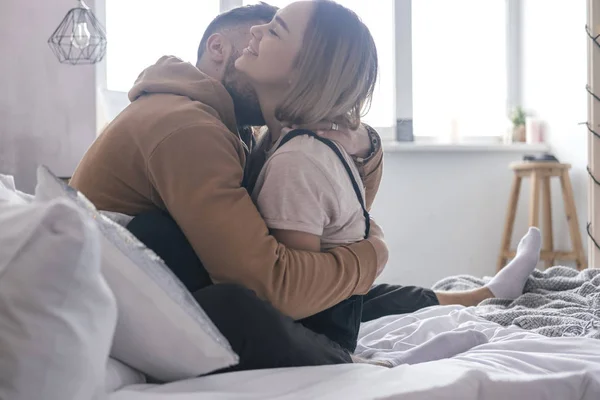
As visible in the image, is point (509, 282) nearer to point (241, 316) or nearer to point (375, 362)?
point (375, 362)

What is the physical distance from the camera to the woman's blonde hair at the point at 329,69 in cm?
123

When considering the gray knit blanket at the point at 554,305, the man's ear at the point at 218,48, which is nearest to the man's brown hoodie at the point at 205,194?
the man's ear at the point at 218,48

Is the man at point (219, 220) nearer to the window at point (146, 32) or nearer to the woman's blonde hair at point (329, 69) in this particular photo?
the woman's blonde hair at point (329, 69)

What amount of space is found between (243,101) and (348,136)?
0.28 metres

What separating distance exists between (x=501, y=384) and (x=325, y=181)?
1.40ft

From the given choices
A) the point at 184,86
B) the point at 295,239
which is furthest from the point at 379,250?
the point at 184,86

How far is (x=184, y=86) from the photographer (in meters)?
1.20

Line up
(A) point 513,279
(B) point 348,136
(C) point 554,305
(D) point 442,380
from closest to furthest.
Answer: (D) point 442,380 < (B) point 348,136 < (C) point 554,305 < (A) point 513,279

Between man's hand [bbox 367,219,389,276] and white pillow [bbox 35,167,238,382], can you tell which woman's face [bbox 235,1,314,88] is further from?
white pillow [bbox 35,167,238,382]

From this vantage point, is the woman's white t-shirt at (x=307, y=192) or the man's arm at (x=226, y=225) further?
the woman's white t-shirt at (x=307, y=192)

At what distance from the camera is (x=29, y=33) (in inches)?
114

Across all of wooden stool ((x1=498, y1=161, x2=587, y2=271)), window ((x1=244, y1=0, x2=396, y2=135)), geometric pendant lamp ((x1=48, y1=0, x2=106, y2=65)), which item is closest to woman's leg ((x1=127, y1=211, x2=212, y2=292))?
geometric pendant lamp ((x1=48, y1=0, x2=106, y2=65))

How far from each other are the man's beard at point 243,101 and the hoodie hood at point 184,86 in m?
0.19

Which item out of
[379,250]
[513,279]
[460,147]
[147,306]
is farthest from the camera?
[460,147]
